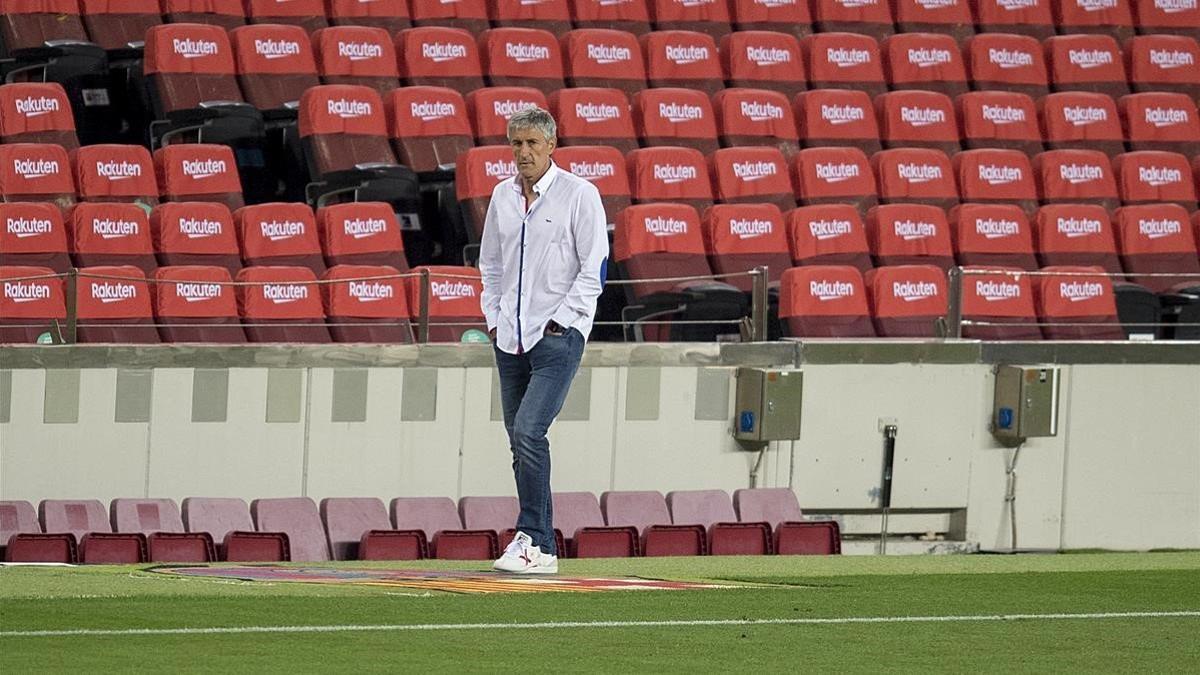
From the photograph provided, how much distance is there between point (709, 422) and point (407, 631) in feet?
19.4

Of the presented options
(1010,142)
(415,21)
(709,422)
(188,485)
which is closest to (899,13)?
(1010,142)

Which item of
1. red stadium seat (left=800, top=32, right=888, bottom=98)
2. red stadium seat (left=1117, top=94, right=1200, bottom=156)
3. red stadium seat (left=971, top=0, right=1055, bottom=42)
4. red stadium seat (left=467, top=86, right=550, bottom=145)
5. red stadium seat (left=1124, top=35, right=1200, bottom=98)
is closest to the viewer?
red stadium seat (left=467, top=86, right=550, bottom=145)

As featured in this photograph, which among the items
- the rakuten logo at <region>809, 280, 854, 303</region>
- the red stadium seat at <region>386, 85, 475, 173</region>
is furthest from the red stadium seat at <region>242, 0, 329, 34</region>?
the rakuten logo at <region>809, 280, 854, 303</region>

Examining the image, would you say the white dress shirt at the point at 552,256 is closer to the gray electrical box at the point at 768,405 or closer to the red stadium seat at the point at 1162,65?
the gray electrical box at the point at 768,405

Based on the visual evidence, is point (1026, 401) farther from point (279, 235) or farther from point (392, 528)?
point (279, 235)

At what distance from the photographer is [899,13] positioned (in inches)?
559

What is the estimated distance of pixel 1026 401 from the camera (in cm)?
1072

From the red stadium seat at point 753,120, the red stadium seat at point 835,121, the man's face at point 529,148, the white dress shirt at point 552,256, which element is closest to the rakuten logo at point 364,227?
the red stadium seat at point 753,120

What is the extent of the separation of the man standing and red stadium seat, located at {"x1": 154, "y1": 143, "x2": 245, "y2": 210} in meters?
4.89

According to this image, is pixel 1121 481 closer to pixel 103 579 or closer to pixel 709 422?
pixel 709 422

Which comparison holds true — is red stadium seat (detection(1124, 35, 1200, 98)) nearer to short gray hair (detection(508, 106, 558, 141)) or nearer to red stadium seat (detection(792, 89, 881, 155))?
red stadium seat (detection(792, 89, 881, 155))

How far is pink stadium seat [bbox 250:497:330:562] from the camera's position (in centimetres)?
909

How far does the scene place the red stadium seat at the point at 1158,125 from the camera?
1337cm

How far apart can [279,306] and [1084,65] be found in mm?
6787
